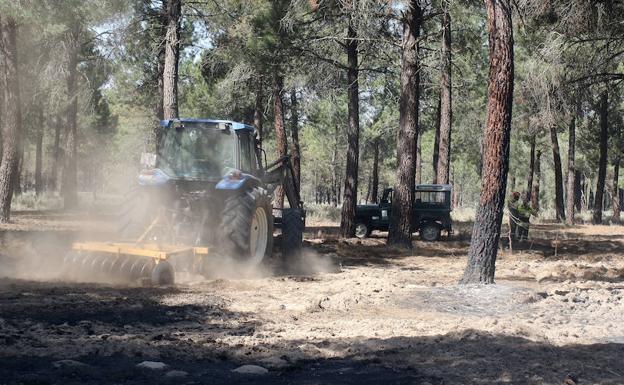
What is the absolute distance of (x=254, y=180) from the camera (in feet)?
37.3

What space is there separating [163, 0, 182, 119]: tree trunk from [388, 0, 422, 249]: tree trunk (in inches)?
225

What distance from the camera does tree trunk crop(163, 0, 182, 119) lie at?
50.7 feet

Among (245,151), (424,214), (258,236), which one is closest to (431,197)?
(424,214)

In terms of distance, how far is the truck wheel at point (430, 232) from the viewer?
73.4 ft

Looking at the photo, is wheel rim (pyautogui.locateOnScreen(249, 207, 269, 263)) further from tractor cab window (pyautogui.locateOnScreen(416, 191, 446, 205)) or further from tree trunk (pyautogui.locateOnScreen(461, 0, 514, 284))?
tractor cab window (pyautogui.locateOnScreen(416, 191, 446, 205))

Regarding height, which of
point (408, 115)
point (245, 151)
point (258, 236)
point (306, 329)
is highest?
point (408, 115)

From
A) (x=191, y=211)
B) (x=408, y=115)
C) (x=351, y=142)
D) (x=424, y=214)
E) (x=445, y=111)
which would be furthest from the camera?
(x=445, y=111)

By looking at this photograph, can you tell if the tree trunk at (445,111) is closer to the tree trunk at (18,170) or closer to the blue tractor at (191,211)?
the blue tractor at (191,211)

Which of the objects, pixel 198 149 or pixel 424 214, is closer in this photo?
pixel 198 149

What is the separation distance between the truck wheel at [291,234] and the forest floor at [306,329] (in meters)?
1.12

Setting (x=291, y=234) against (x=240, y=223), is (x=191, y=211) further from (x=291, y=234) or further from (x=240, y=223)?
(x=291, y=234)

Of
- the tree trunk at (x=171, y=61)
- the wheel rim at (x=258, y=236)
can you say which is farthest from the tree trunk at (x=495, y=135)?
the tree trunk at (x=171, y=61)

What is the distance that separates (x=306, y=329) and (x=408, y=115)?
1056cm

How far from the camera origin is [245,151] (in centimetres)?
1161
